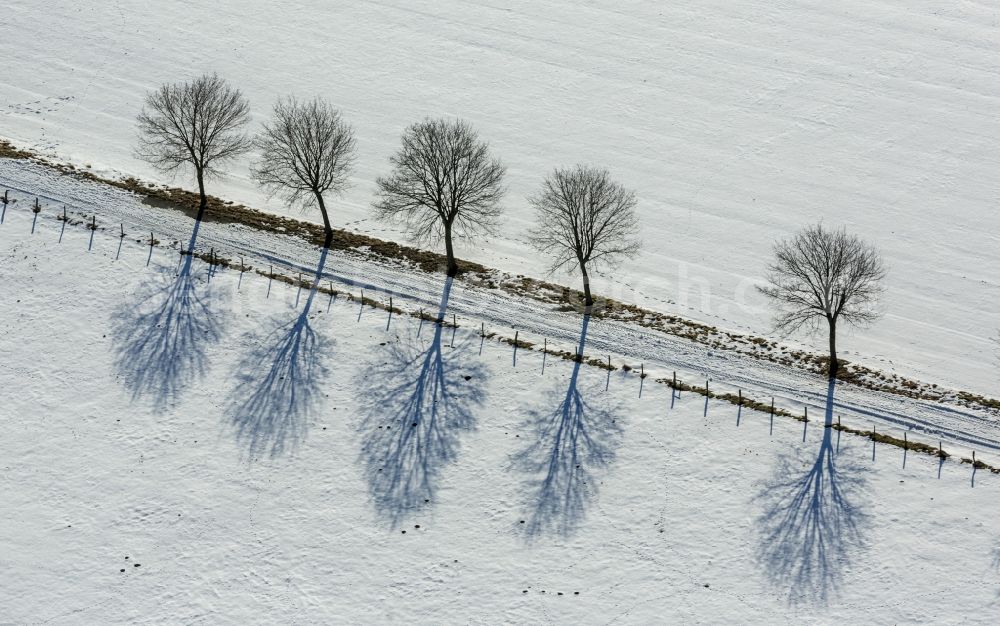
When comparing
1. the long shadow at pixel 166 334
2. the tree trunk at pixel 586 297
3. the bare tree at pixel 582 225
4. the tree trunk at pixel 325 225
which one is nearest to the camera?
the long shadow at pixel 166 334

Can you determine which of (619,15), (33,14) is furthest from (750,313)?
(33,14)

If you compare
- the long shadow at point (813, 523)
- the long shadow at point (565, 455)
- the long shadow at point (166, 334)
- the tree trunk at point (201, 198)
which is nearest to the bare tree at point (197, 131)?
the tree trunk at point (201, 198)

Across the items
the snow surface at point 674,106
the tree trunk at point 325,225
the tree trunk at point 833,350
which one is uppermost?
the snow surface at point 674,106

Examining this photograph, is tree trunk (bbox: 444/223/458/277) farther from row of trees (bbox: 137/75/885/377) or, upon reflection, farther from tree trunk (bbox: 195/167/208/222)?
tree trunk (bbox: 195/167/208/222)

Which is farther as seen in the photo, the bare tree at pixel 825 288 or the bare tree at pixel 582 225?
the bare tree at pixel 582 225

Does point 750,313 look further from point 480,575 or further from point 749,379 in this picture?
point 480,575

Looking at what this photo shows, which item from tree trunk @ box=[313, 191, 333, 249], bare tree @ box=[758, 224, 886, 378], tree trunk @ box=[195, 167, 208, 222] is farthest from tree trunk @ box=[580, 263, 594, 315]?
tree trunk @ box=[195, 167, 208, 222]

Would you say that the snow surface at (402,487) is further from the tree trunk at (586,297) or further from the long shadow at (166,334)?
the tree trunk at (586,297)
